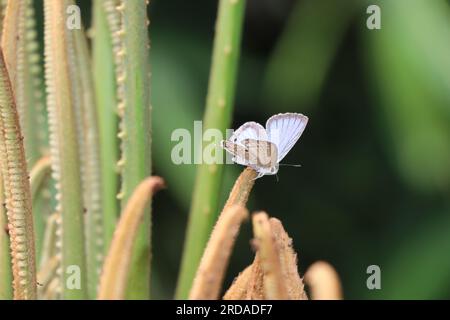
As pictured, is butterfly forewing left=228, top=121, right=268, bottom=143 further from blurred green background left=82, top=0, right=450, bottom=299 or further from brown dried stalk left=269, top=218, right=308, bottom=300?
blurred green background left=82, top=0, right=450, bottom=299

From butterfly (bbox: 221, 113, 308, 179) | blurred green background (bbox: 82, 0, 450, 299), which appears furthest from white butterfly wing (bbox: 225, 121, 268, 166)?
blurred green background (bbox: 82, 0, 450, 299)

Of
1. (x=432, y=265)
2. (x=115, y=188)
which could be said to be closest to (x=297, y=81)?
(x=432, y=265)

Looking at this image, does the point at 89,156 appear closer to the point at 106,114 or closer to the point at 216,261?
the point at 106,114

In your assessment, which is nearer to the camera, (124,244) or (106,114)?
(124,244)

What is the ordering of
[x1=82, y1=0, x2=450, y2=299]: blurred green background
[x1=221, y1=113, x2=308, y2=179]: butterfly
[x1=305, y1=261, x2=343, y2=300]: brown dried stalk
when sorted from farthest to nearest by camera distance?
[x1=82, y1=0, x2=450, y2=299]: blurred green background < [x1=221, y1=113, x2=308, y2=179]: butterfly < [x1=305, y1=261, x2=343, y2=300]: brown dried stalk

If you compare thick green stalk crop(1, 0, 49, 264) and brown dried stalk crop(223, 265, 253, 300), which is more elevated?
thick green stalk crop(1, 0, 49, 264)

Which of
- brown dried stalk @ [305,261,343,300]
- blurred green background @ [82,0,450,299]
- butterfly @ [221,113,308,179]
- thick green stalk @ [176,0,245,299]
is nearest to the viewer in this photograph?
brown dried stalk @ [305,261,343,300]

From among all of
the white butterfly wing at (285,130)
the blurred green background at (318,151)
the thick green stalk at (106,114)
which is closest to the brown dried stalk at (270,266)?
the white butterfly wing at (285,130)

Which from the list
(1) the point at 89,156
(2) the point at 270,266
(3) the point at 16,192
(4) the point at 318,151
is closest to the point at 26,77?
(1) the point at 89,156
